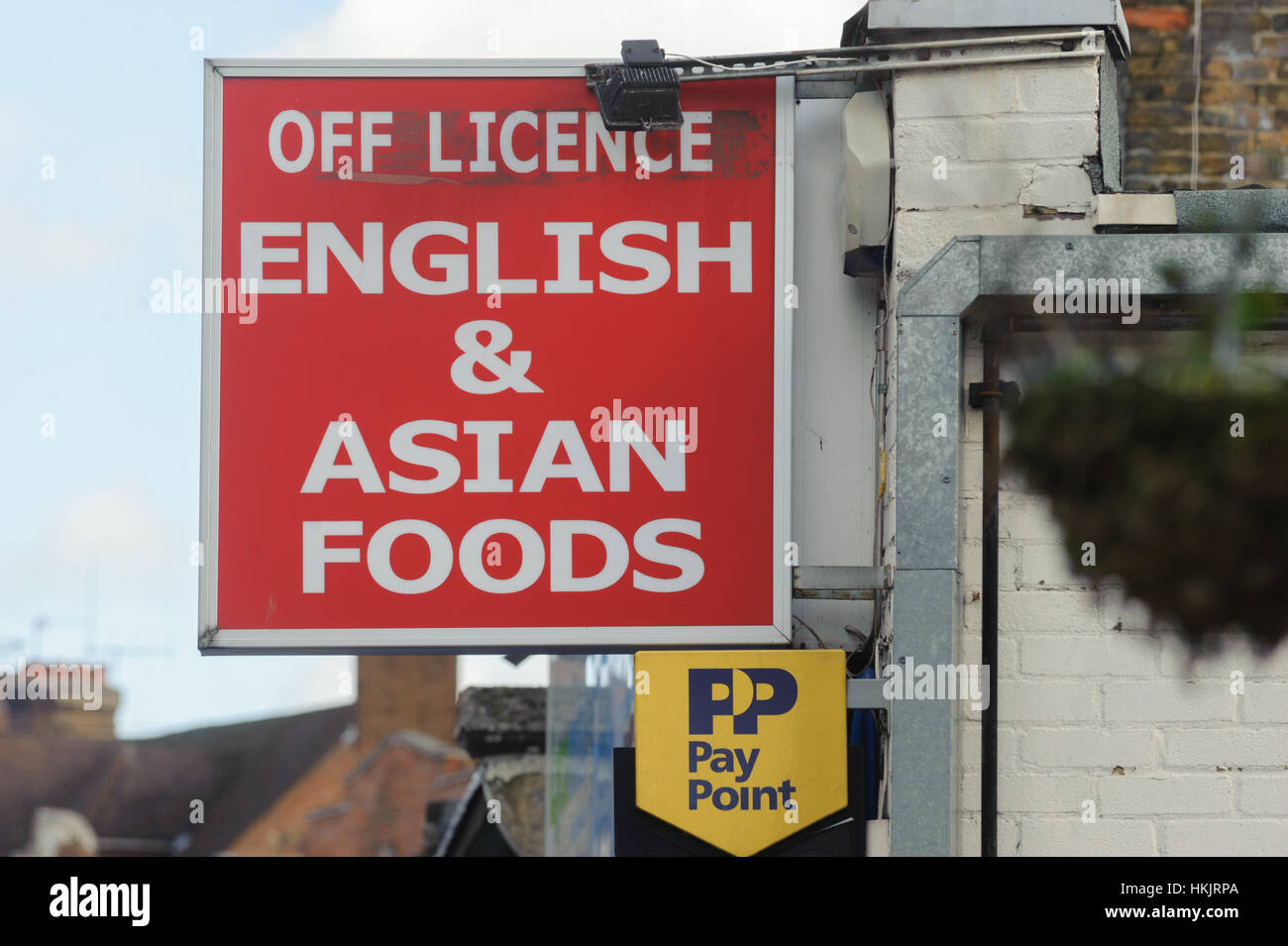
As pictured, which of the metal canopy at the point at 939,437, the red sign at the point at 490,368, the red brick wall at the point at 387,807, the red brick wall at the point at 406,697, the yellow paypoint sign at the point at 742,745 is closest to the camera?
the metal canopy at the point at 939,437

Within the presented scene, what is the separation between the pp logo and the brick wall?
220cm

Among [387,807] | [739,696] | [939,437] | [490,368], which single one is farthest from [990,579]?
[387,807]

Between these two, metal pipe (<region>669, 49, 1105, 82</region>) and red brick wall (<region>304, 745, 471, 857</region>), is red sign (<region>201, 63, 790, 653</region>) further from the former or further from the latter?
red brick wall (<region>304, 745, 471, 857</region>)

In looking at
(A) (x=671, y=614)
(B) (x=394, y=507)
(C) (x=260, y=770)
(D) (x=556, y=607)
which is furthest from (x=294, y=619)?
(C) (x=260, y=770)

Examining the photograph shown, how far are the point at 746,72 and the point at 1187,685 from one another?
233 centimetres

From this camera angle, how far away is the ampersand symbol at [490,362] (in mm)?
4891

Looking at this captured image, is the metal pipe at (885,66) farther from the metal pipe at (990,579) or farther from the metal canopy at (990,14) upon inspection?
the metal pipe at (990,579)

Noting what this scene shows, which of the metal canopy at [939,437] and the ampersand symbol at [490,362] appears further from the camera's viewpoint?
the ampersand symbol at [490,362]

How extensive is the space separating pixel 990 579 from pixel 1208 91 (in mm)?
2232

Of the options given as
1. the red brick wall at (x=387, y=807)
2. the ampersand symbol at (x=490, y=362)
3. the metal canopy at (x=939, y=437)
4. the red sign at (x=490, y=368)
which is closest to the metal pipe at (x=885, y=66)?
the red sign at (x=490, y=368)

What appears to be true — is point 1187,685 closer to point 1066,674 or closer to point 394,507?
point 1066,674

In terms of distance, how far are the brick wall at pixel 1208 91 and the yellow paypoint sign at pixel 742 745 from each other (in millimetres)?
2186

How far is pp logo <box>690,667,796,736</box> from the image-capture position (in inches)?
177

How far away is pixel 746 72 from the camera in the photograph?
16.1 feet
